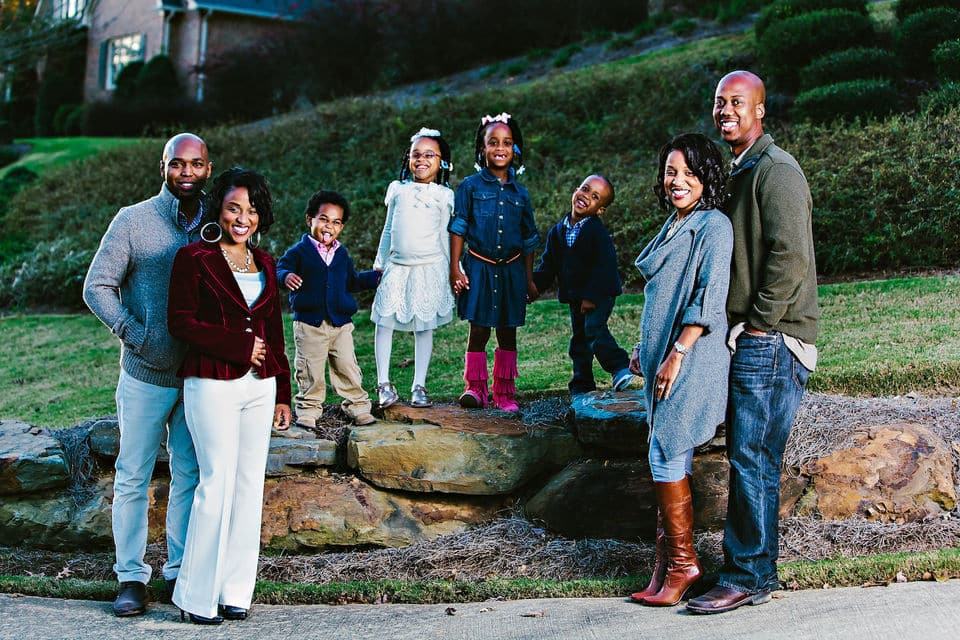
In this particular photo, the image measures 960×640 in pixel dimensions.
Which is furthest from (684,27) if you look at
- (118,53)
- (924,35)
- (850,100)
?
(118,53)

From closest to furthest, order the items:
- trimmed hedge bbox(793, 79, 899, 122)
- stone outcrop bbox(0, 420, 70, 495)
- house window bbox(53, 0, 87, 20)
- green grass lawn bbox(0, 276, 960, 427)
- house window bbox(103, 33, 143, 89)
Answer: stone outcrop bbox(0, 420, 70, 495)
green grass lawn bbox(0, 276, 960, 427)
trimmed hedge bbox(793, 79, 899, 122)
house window bbox(53, 0, 87, 20)
house window bbox(103, 33, 143, 89)

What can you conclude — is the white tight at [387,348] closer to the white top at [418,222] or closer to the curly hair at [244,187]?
the white top at [418,222]

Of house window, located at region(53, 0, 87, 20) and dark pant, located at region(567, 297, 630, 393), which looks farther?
house window, located at region(53, 0, 87, 20)

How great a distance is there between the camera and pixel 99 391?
825cm

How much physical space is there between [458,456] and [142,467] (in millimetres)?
1649

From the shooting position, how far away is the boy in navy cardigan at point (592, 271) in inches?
221

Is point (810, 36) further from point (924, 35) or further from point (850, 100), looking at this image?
point (850, 100)

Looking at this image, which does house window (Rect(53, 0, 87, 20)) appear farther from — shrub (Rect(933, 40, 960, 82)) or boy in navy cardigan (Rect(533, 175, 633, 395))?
boy in navy cardigan (Rect(533, 175, 633, 395))

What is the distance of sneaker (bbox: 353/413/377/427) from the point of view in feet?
18.2

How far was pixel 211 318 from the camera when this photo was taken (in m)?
4.09

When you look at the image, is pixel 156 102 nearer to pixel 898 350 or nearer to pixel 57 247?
pixel 57 247

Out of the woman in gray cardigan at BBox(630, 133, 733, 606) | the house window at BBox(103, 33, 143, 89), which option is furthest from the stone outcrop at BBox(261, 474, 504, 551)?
the house window at BBox(103, 33, 143, 89)

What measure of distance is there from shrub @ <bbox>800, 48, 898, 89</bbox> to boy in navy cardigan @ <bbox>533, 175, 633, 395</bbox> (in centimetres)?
698

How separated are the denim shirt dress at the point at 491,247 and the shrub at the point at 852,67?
7.32 meters
